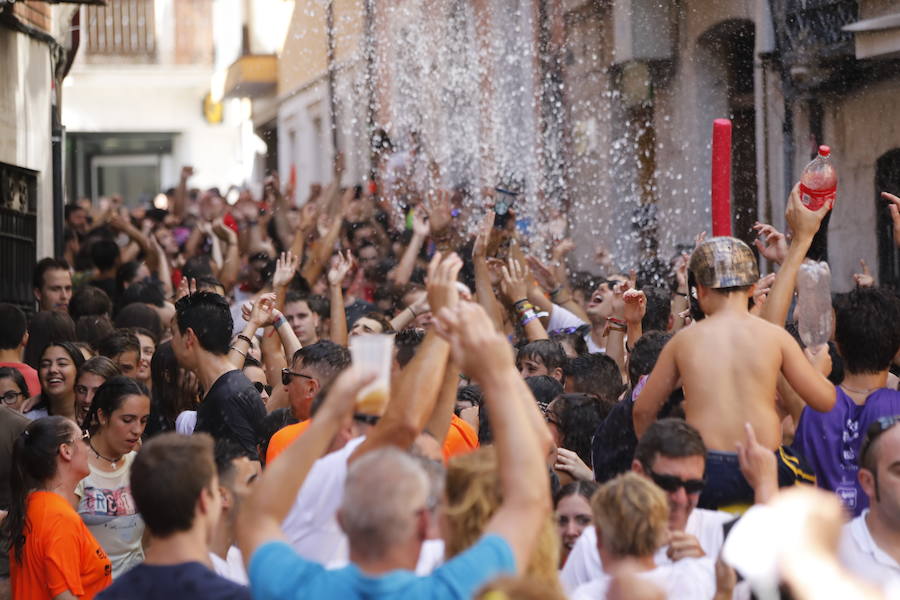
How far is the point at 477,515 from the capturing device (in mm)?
3672

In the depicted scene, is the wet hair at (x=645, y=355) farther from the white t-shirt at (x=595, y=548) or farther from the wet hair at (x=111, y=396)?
the wet hair at (x=111, y=396)

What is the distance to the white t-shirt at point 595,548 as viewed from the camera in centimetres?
428

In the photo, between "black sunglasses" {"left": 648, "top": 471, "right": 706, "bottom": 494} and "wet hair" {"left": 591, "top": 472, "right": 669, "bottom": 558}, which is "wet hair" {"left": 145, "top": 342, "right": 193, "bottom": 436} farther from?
"wet hair" {"left": 591, "top": 472, "right": 669, "bottom": 558}

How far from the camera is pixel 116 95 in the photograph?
A: 36094 millimetres

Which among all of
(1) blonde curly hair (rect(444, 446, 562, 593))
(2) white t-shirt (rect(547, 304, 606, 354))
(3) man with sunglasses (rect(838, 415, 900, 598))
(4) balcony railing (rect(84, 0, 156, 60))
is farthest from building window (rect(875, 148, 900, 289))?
(4) balcony railing (rect(84, 0, 156, 60))

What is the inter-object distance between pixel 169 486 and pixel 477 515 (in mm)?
756

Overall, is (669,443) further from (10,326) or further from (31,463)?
(10,326)

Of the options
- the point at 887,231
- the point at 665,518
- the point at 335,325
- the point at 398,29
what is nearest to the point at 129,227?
the point at 335,325

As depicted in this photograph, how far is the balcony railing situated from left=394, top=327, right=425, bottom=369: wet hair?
29.9 m

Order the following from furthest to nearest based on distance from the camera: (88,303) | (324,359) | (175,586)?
(88,303)
(324,359)
(175,586)

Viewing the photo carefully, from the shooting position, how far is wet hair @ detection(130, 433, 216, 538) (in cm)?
379

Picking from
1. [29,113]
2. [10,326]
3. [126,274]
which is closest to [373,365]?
[10,326]

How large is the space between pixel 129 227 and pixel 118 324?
137 inches

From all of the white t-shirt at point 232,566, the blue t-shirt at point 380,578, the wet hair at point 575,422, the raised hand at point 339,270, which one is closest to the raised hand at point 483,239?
the raised hand at point 339,270
